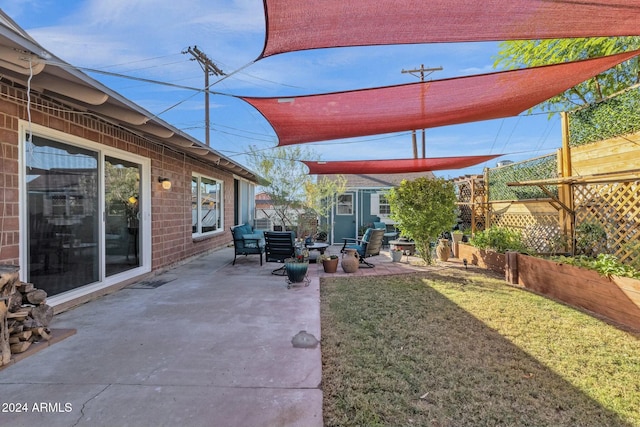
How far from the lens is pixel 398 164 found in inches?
285

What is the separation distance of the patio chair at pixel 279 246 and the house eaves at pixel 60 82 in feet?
8.22

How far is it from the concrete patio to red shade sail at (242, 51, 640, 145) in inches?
97.4

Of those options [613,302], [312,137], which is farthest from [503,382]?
[312,137]

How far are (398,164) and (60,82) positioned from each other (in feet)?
19.8

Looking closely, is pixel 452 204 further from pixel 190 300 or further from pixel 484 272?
pixel 190 300

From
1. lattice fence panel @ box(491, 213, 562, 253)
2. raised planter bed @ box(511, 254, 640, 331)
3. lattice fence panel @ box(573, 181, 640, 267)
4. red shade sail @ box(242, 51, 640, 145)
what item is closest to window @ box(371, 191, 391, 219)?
lattice fence panel @ box(491, 213, 562, 253)

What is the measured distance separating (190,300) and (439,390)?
11.2 ft

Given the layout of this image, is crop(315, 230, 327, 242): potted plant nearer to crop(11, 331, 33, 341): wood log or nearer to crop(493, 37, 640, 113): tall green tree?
crop(493, 37, 640, 113): tall green tree

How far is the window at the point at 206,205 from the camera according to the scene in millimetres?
8109

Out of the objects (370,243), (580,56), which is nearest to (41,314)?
(370,243)

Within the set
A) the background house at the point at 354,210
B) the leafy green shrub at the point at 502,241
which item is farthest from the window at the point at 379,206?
the leafy green shrub at the point at 502,241

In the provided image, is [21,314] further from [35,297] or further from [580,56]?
[580,56]

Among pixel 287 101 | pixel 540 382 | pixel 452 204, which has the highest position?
pixel 287 101

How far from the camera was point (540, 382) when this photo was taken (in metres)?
2.30
